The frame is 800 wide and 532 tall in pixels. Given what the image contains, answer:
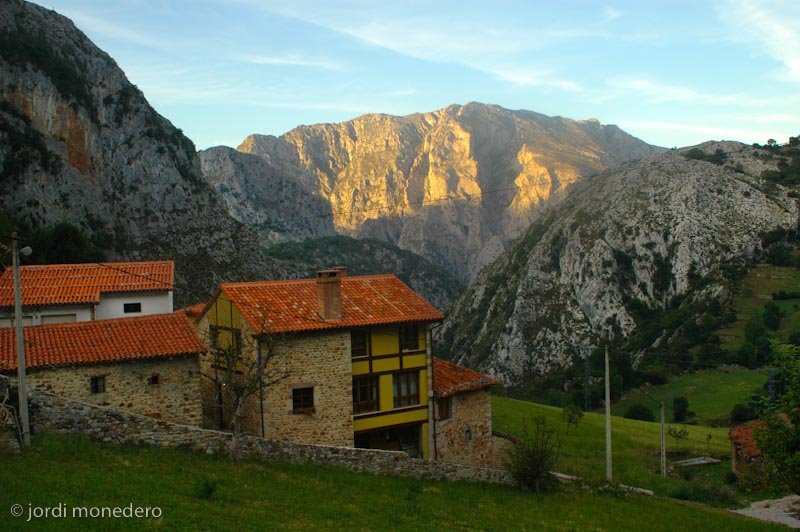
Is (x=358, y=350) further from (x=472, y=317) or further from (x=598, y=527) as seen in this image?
(x=472, y=317)

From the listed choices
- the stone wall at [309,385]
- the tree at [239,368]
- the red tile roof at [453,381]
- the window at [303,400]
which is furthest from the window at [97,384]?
the red tile roof at [453,381]

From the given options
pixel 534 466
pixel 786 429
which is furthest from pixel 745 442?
pixel 786 429

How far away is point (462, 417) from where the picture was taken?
3541 cm

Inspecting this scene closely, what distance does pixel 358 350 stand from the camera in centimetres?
3247

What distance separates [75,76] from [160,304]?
8188cm

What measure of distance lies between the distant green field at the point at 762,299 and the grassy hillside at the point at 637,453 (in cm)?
4510

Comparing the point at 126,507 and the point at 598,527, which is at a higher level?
the point at 126,507

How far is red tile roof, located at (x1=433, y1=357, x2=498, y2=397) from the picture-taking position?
34312mm

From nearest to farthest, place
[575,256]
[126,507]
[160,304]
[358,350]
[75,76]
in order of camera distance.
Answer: [126,507], [358,350], [160,304], [75,76], [575,256]

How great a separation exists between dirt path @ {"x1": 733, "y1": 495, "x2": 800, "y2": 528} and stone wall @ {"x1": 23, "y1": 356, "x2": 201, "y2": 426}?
27606 millimetres

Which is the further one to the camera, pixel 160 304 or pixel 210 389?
pixel 160 304

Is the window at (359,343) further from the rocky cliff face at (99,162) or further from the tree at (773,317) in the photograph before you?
the tree at (773,317)

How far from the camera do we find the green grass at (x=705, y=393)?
262 ft

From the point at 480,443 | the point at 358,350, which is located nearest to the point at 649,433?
the point at 480,443
